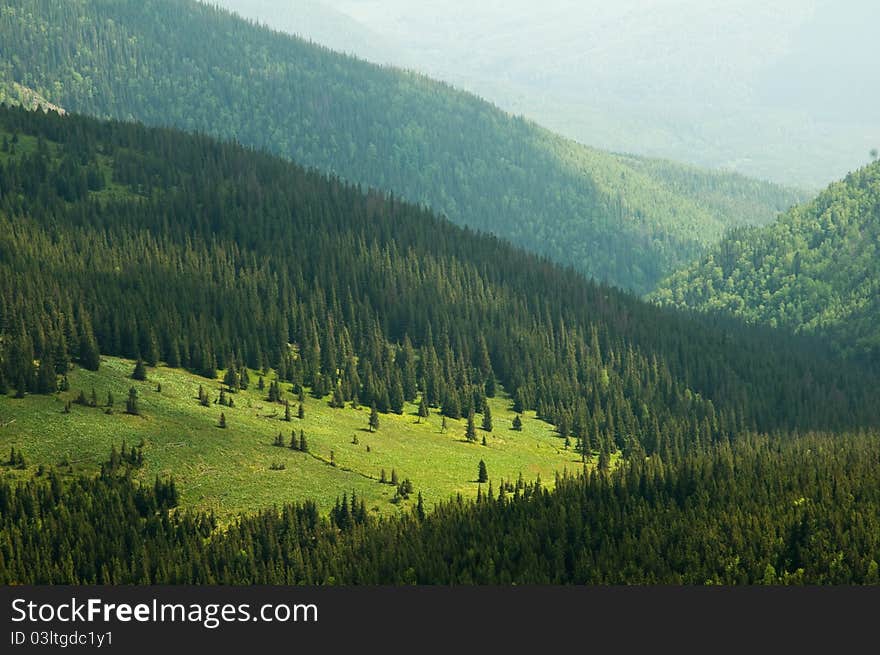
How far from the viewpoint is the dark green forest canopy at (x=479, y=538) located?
16062 centimetres

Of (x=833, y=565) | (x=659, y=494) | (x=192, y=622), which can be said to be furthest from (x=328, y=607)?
(x=659, y=494)

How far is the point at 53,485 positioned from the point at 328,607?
232 ft

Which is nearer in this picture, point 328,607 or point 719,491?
point 328,607

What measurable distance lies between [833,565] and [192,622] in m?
75.7

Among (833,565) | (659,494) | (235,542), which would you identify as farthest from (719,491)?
(235,542)

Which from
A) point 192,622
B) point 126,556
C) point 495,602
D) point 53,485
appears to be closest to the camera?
point 192,622

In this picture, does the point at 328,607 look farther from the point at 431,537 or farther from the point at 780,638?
the point at 431,537

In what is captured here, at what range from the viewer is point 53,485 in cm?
18125

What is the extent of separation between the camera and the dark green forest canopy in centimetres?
16062

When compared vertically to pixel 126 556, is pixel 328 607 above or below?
below

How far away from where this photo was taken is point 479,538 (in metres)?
174

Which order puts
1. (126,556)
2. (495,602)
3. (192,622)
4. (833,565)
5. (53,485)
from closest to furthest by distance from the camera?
(192,622), (495,602), (833,565), (126,556), (53,485)

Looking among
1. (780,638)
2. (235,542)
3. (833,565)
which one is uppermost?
(235,542)

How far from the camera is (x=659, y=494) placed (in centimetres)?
19188
